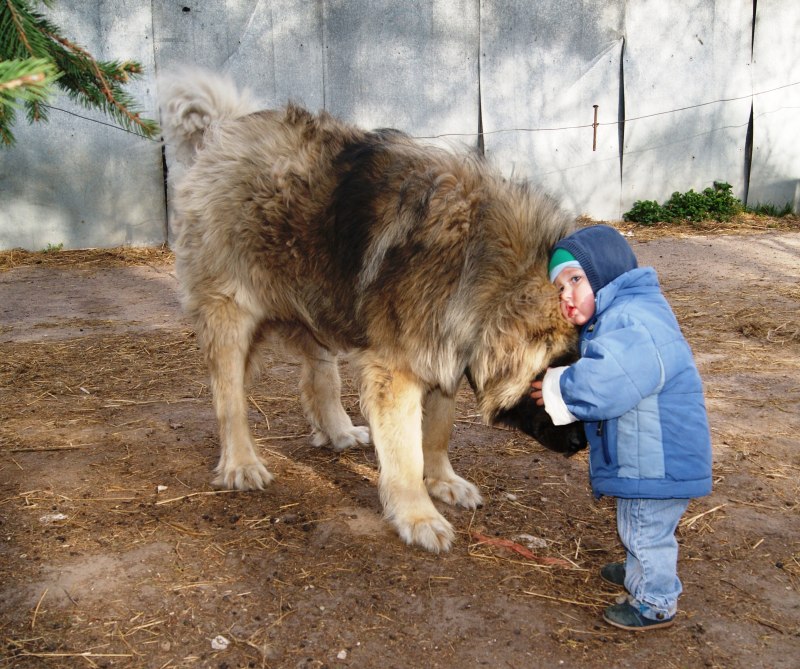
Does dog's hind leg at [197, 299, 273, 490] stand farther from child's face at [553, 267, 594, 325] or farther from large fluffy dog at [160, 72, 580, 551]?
child's face at [553, 267, 594, 325]

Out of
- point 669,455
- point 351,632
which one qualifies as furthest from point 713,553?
point 351,632

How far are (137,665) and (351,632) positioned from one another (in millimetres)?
681

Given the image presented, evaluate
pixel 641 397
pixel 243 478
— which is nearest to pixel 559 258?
pixel 641 397

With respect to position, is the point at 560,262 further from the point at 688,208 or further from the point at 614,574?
the point at 688,208

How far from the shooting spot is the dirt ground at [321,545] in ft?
8.63

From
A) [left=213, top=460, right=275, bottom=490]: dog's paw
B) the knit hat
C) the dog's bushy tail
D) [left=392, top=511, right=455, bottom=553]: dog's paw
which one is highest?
the dog's bushy tail

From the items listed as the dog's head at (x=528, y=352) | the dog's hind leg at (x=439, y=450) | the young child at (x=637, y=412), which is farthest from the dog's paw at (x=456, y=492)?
the young child at (x=637, y=412)

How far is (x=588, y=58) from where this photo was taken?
10516 mm

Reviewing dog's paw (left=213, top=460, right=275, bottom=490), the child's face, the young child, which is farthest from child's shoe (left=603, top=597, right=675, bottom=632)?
dog's paw (left=213, top=460, right=275, bottom=490)

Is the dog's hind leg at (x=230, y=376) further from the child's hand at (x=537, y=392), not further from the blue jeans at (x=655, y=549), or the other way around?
the blue jeans at (x=655, y=549)

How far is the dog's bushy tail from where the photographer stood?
162 inches

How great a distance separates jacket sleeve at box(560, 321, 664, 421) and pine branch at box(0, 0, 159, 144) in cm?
149

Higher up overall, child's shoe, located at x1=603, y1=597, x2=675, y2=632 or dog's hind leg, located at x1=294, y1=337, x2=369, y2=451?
dog's hind leg, located at x1=294, y1=337, x2=369, y2=451

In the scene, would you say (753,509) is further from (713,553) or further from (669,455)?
(669,455)
